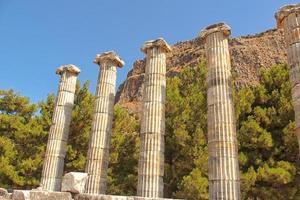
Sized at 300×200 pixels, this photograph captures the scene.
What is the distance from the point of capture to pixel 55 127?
1731 centimetres

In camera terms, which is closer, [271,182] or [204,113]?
[271,182]

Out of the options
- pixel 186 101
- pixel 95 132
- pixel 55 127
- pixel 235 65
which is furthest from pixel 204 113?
pixel 235 65

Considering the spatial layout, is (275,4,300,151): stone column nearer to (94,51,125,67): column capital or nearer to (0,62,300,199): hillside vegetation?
(0,62,300,199): hillside vegetation

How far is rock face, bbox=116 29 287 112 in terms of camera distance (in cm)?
5810

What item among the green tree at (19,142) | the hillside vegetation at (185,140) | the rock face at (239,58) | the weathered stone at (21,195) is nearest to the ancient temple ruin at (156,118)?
the weathered stone at (21,195)

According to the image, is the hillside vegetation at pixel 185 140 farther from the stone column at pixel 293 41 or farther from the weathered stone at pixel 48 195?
the weathered stone at pixel 48 195

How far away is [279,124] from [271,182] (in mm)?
2925

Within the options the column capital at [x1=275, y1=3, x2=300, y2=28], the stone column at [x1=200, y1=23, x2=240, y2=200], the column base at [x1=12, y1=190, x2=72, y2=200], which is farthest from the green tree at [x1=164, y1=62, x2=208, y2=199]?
the column base at [x1=12, y1=190, x2=72, y2=200]

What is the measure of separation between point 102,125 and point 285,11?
10044 mm

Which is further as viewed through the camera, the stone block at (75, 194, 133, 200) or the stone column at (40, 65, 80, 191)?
the stone column at (40, 65, 80, 191)

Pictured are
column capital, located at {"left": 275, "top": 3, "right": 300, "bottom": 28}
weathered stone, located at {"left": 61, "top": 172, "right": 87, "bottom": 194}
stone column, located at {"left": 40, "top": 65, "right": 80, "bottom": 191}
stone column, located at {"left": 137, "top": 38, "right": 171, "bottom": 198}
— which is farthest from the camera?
stone column, located at {"left": 40, "top": 65, "right": 80, "bottom": 191}

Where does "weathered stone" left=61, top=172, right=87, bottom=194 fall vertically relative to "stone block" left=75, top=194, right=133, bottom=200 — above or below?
above

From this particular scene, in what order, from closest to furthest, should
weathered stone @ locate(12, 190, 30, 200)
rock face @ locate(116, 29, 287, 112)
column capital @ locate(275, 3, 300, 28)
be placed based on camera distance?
weathered stone @ locate(12, 190, 30, 200) → column capital @ locate(275, 3, 300, 28) → rock face @ locate(116, 29, 287, 112)

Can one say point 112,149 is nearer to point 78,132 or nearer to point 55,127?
point 78,132
